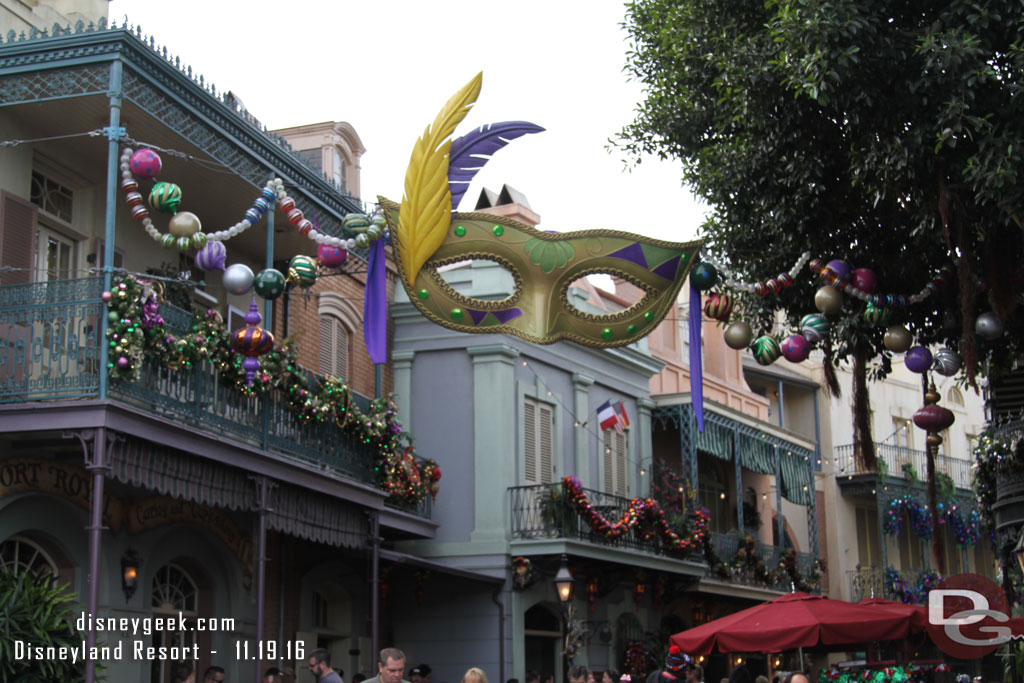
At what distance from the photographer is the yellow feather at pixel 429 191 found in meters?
12.1

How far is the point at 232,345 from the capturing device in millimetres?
14508

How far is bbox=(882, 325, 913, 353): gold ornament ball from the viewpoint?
13.5 meters

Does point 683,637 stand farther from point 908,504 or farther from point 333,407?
point 908,504

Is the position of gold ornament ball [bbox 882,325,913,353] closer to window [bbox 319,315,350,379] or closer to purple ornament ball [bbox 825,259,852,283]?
purple ornament ball [bbox 825,259,852,283]

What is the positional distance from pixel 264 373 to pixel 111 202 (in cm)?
310

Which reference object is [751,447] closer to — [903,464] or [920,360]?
[903,464]

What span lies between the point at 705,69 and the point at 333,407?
613cm

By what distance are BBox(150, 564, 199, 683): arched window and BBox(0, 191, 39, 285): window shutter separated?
3.85 m

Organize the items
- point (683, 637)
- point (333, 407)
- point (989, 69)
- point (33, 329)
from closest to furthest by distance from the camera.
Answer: point (989, 69), point (33, 329), point (683, 637), point (333, 407)

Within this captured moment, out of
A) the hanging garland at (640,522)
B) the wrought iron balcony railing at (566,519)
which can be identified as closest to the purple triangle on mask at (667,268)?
the wrought iron balcony railing at (566,519)

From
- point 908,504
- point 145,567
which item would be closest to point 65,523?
point 145,567

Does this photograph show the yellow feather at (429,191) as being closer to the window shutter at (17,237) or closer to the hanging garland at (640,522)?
the window shutter at (17,237)

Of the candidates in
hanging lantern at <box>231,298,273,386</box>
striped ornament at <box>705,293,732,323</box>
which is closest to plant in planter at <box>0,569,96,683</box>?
hanging lantern at <box>231,298,273,386</box>

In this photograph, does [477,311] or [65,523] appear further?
[65,523]
